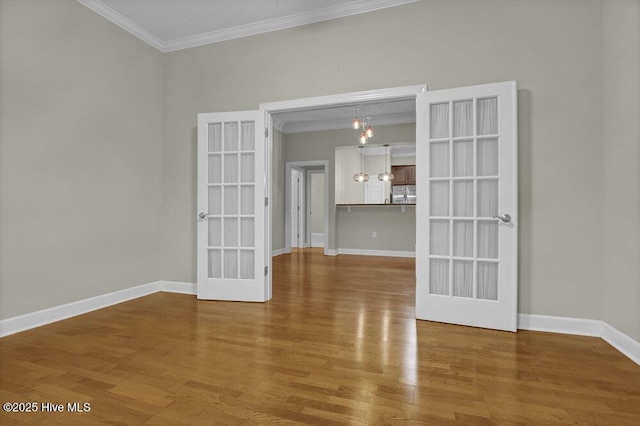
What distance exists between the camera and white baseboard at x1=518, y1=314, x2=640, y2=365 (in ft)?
7.09

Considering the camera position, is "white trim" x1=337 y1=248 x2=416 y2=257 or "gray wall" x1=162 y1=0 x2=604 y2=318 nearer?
"gray wall" x1=162 y1=0 x2=604 y2=318

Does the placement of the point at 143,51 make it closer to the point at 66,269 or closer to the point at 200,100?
the point at 200,100

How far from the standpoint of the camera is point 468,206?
264cm

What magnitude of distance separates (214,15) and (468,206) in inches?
127

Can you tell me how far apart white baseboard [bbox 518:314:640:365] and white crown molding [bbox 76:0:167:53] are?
4.80 metres

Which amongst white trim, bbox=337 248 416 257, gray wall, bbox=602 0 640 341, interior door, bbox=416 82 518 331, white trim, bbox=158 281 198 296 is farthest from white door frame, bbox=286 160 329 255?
gray wall, bbox=602 0 640 341

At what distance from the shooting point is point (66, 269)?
9.08 feet

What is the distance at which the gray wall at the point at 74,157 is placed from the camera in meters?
2.40

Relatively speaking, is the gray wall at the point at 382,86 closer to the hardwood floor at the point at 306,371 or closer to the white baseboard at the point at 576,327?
the white baseboard at the point at 576,327

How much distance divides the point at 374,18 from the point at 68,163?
126 inches

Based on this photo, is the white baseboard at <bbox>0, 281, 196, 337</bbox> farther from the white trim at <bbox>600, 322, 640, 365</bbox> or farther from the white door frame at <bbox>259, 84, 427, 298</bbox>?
the white trim at <bbox>600, 322, 640, 365</bbox>

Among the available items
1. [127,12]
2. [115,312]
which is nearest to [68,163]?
[115,312]

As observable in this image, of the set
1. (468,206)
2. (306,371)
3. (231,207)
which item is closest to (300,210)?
(231,207)

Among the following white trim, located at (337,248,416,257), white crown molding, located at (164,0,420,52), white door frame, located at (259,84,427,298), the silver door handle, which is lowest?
white trim, located at (337,248,416,257)
